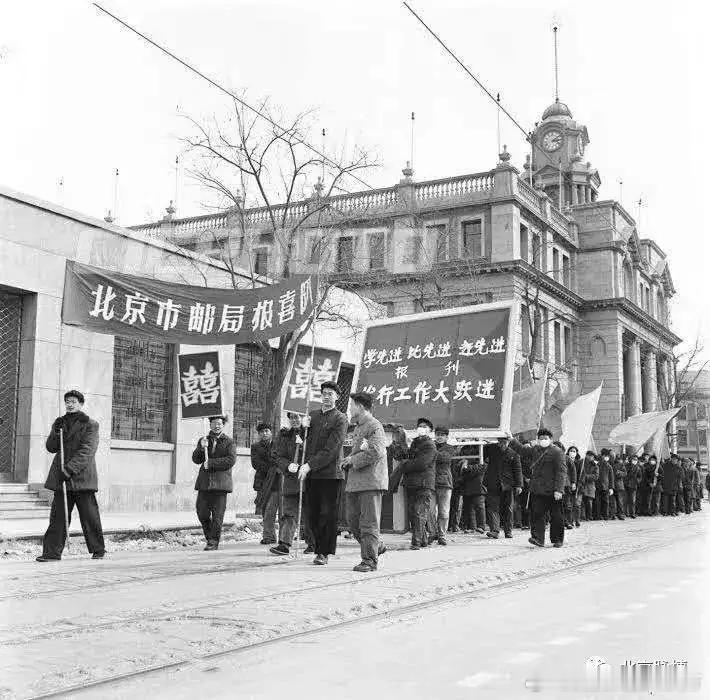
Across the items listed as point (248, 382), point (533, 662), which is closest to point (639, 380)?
point (248, 382)

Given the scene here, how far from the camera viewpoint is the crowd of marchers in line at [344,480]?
10.4 meters

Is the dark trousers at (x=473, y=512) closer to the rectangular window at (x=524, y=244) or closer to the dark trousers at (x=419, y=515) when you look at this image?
the dark trousers at (x=419, y=515)

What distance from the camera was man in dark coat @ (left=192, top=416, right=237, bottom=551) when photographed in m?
12.4

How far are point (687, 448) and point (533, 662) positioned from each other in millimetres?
89201

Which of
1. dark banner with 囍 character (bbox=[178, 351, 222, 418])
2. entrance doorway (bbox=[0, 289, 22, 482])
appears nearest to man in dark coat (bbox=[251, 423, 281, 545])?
dark banner with 囍 character (bbox=[178, 351, 222, 418])

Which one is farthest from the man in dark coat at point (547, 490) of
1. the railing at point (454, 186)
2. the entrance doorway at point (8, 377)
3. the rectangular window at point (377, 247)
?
the railing at point (454, 186)

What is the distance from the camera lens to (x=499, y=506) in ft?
52.1

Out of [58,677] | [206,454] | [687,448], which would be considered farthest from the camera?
[687,448]

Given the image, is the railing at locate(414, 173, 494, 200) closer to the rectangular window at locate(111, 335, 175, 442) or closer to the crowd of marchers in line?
the rectangular window at locate(111, 335, 175, 442)

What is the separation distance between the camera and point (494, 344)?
613 inches

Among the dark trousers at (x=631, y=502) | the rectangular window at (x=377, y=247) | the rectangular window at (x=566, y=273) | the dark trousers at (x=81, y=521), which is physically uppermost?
the rectangular window at (x=566, y=273)

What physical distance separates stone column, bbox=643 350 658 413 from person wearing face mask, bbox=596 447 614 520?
3939cm

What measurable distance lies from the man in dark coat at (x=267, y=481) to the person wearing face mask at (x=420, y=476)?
1.75 metres

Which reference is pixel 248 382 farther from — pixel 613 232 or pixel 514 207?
pixel 613 232
